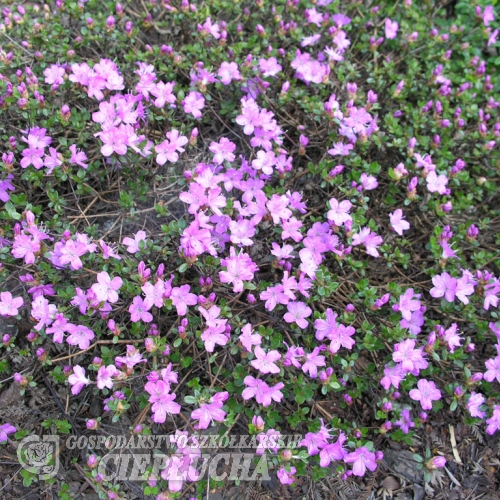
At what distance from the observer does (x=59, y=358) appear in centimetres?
295

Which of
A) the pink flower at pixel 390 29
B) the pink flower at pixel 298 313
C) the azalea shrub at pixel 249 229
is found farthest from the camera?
the pink flower at pixel 390 29

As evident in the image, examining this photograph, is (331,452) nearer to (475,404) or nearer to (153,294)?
(475,404)

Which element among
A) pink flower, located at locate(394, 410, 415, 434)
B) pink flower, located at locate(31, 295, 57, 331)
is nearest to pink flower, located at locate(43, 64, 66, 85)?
pink flower, located at locate(31, 295, 57, 331)

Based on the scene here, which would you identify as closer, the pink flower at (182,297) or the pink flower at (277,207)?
the pink flower at (182,297)

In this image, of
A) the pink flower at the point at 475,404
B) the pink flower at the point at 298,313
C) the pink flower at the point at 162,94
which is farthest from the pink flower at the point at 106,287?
the pink flower at the point at 475,404

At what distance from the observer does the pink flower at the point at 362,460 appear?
287cm

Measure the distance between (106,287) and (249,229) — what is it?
879 millimetres

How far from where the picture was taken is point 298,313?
3059mm

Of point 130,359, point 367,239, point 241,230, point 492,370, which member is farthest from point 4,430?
point 492,370

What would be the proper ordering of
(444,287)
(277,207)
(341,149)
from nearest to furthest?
(277,207) → (444,287) → (341,149)

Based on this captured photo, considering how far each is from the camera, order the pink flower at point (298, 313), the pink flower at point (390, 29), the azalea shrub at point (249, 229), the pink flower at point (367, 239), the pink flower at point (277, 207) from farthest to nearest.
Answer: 1. the pink flower at point (390, 29)
2. the pink flower at point (367, 239)
3. the pink flower at point (277, 207)
4. the pink flower at point (298, 313)
5. the azalea shrub at point (249, 229)

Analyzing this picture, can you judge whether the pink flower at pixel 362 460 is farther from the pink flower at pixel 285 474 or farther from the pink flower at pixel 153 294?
the pink flower at pixel 153 294

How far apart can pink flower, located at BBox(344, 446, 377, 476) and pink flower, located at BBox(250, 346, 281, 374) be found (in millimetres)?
640

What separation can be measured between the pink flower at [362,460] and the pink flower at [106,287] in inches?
61.0
